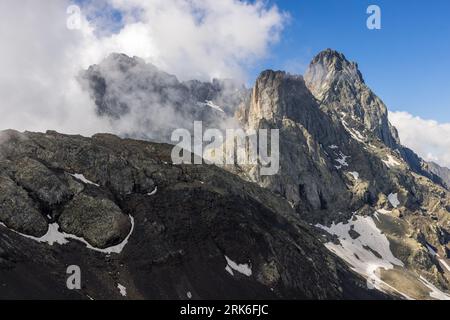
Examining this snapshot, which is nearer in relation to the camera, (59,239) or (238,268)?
(59,239)

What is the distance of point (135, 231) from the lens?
112 metres

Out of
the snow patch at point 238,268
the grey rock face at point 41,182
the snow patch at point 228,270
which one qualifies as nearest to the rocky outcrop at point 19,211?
the grey rock face at point 41,182

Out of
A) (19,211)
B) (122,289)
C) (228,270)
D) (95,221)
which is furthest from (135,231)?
(19,211)

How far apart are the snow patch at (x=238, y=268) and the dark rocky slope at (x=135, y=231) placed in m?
0.34

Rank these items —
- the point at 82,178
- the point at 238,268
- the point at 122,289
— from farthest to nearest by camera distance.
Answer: the point at 82,178 < the point at 238,268 < the point at 122,289

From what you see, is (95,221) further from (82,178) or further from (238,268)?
(238,268)

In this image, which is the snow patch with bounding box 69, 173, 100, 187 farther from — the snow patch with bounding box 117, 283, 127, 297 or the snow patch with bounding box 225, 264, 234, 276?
the snow patch with bounding box 225, 264, 234, 276

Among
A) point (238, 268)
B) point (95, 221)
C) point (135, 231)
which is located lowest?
point (238, 268)

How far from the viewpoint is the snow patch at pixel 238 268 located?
112 metres

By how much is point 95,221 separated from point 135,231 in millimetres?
9075

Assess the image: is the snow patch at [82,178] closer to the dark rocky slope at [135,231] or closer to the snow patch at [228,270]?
the dark rocky slope at [135,231]

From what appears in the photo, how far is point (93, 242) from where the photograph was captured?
10488 cm

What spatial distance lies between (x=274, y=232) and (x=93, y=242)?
170 ft

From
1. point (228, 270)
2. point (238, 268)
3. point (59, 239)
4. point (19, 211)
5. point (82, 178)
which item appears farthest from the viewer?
point (82, 178)
